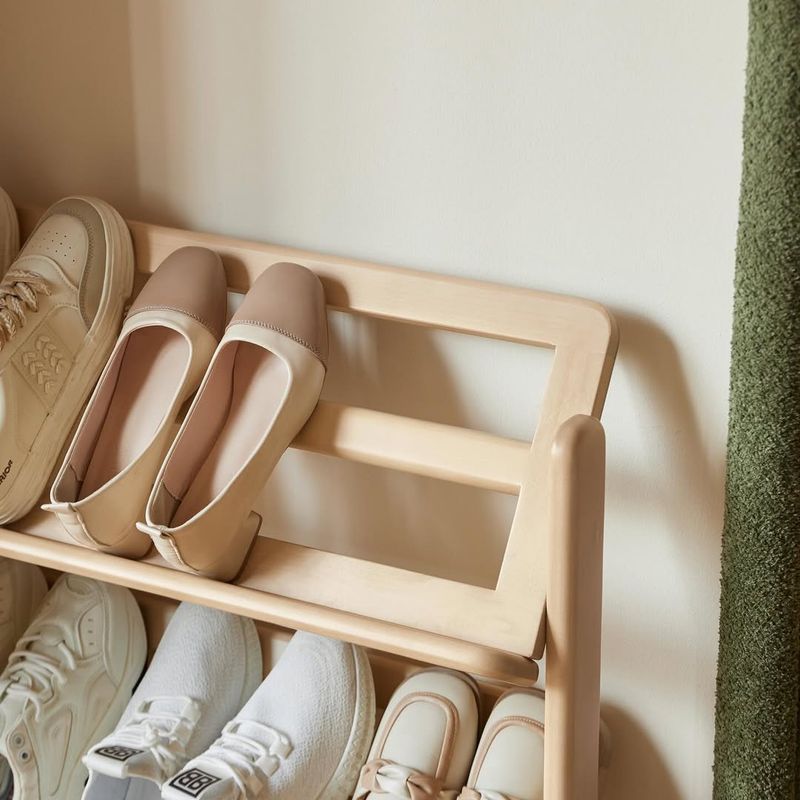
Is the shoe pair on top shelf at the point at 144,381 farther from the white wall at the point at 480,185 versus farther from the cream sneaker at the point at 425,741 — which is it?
the cream sneaker at the point at 425,741

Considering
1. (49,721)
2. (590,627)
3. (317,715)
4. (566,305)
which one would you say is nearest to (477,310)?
(566,305)

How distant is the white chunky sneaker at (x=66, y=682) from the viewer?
2.94 feet

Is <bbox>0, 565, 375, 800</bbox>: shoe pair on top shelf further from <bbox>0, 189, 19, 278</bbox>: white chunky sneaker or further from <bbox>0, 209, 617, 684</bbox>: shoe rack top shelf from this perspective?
<bbox>0, 189, 19, 278</bbox>: white chunky sneaker

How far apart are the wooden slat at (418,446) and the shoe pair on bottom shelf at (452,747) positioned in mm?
225

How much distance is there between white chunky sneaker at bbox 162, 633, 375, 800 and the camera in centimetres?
83

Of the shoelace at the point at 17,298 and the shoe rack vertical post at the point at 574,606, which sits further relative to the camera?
the shoelace at the point at 17,298

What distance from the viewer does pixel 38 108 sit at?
92 cm

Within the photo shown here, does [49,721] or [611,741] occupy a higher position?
[611,741]

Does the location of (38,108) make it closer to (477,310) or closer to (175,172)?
(175,172)

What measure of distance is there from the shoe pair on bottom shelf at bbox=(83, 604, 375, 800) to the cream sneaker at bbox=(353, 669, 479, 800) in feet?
0.12

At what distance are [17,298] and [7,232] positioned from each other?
10 centimetres

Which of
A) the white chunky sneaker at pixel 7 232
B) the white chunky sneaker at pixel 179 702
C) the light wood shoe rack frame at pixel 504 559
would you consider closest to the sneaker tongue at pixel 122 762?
the white chunky sneaker at pixel 179 702

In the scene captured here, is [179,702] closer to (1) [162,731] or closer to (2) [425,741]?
(1) [162,731]

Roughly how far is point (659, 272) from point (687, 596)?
0.28 meters
